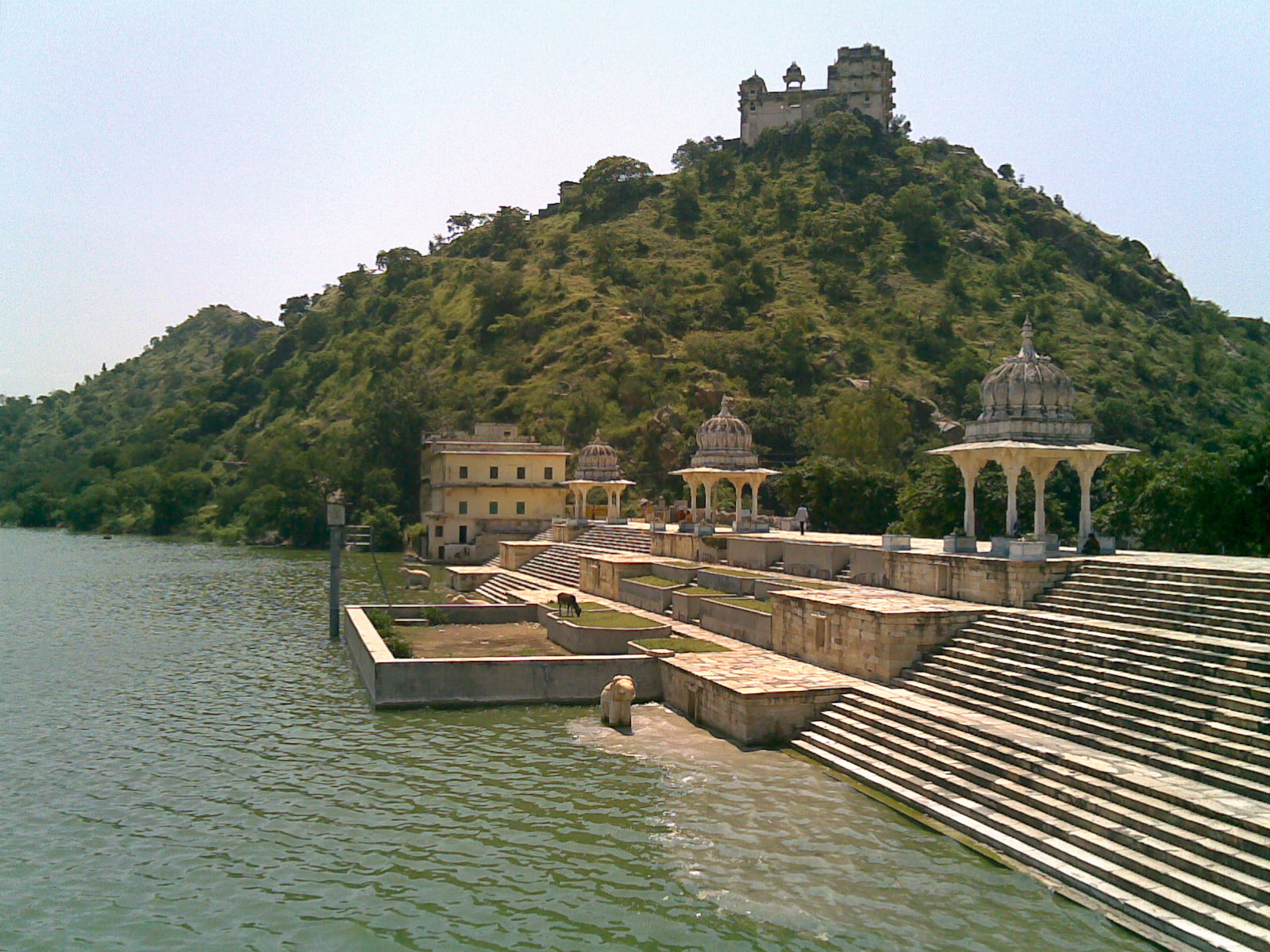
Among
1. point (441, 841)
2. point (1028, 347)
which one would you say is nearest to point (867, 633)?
point (1028, 347)

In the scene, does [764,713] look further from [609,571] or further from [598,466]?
[598,466]

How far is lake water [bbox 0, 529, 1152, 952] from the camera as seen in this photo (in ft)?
37.8

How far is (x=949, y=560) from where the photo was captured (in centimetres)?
2303

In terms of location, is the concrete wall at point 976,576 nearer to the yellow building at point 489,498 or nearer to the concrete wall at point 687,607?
the concrete wall at point 687,607

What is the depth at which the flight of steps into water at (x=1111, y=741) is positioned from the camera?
11.3 meters

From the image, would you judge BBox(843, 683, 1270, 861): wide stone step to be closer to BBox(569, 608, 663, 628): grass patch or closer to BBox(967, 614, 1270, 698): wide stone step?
BBox(967, 614, 1270, 698): wide stone step

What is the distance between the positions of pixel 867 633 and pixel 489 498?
42.8 metres

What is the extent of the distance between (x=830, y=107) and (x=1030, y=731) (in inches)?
4431

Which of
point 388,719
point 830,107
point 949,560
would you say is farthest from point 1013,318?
point 388,719

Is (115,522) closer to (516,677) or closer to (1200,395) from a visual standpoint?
(516,677)

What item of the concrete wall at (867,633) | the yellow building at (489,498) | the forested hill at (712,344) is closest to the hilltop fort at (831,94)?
the forested hill at (712,344)

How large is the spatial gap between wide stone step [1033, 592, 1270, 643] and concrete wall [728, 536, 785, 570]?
1315cm

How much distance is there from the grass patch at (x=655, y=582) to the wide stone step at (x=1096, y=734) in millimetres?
14475

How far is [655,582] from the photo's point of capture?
34.2m
